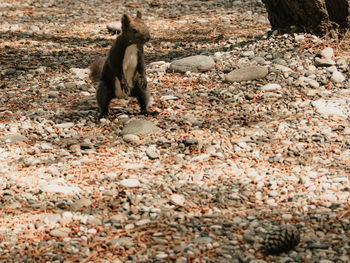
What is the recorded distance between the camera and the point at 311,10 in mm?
7387

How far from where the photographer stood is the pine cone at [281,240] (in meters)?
3.35

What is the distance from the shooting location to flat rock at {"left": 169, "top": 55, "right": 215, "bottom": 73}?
23.9ft

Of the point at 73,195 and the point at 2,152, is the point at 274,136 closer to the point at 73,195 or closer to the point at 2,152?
the point at 73,195

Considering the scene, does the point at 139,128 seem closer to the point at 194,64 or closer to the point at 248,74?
the point at 248,74

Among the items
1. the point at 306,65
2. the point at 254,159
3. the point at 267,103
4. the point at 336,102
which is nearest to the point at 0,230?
the point at 254,159

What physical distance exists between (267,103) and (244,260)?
3.06 metres

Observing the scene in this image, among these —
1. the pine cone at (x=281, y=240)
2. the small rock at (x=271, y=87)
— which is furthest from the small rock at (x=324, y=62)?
the pine cone at (x=281, y=240)

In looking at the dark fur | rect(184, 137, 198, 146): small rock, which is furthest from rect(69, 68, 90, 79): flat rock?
rect(184, 137, 198, 146): small rock

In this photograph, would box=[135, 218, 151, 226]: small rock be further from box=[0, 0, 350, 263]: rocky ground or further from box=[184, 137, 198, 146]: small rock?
box=[184, 137, 198, 146]: small rock

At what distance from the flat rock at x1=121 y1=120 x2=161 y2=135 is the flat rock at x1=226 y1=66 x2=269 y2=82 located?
1675 millimetres

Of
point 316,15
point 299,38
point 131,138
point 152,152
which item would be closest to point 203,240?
point 152,152

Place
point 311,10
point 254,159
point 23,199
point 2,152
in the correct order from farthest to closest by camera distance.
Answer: point 311,10 < point 2,152 < point 254,159 < point 23,199

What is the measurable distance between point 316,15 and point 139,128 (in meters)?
3.56

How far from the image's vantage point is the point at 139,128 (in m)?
5.53
